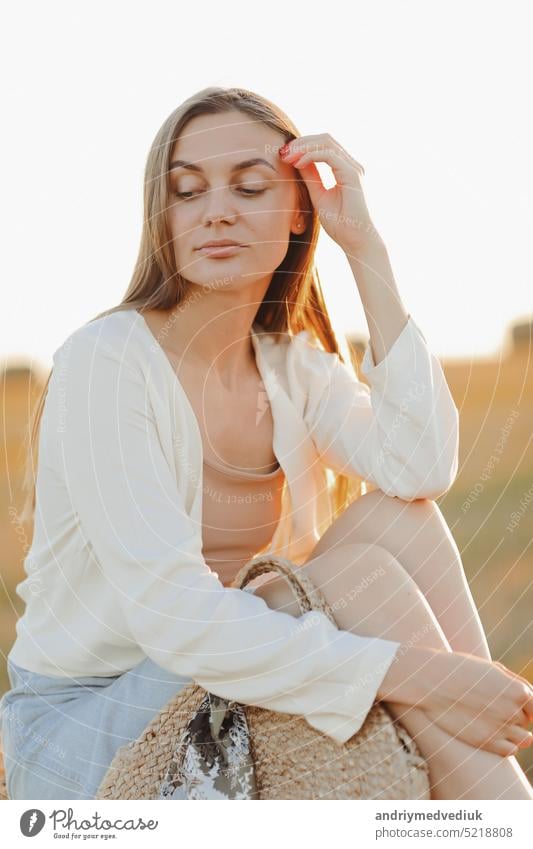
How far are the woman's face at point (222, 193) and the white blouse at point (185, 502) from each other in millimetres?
181

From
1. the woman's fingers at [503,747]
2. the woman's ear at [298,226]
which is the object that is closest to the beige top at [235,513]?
the woman's ear at [298,226]

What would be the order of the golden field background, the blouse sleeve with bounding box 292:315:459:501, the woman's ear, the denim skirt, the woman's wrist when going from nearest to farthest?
1. the woman's wrist
2. the denim skirt
3. the blouse sleeve with bounding box 292:315:459:501
4. the woman's ear
5. the golden field background

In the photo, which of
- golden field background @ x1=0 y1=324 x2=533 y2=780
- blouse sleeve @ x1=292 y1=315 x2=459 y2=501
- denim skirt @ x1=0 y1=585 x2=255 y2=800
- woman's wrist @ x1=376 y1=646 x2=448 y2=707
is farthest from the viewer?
golden field background @ x1=0 y1=324 x2=533 y2=780

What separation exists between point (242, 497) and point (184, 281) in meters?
0.47

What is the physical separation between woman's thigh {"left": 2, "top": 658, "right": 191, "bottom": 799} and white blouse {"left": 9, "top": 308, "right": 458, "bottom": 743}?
5 centimetres

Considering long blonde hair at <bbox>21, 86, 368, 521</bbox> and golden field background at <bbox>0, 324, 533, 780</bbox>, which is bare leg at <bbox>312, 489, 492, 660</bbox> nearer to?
long blonde hair at <bbox>21, 86, 368, 521</bbox>

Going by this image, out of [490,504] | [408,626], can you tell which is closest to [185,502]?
[408,626]

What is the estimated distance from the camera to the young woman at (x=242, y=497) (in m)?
2.10

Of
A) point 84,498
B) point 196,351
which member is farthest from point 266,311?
point 84,498

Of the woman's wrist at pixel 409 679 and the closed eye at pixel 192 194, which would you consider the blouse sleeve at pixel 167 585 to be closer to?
the woman's wrist at pixel 409 679

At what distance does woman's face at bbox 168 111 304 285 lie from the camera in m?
2.38

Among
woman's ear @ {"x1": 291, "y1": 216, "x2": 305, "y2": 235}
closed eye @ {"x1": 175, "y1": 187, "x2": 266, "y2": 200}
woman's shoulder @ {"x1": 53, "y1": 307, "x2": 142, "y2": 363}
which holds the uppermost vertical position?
closed eye @ {"x1": 175, "y1": 187, "x2": 266, "y2": 200}

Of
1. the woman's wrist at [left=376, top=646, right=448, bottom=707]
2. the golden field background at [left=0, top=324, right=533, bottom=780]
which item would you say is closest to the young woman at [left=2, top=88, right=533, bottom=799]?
the woman's wrist at [left=376, top=646, right=448, bottom=707]

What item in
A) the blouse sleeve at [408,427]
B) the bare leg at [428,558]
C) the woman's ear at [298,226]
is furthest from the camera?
the woman's ear at [298,226]
